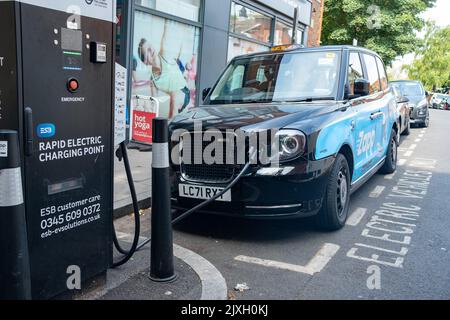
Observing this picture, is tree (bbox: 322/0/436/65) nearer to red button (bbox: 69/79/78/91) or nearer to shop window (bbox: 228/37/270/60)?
shop window (bbox: 228/37/270/60)

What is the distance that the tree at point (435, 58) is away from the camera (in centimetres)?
5656

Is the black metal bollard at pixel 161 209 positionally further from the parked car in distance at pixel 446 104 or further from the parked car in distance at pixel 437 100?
the parked car in distance at pixel 437 100

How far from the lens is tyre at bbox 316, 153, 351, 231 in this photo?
4320mm

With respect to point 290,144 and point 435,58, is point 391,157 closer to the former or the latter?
point 290,144

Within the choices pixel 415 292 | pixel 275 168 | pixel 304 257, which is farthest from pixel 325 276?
pixel 275 168

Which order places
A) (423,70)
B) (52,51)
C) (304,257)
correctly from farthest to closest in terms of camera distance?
(423,70) < (304,257) < (52,51)

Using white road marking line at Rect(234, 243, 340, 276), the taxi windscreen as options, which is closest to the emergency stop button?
white road marking line at Rect(234, 243, 340, 276)

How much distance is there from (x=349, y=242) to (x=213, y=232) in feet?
4.33

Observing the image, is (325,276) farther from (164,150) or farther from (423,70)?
(423,70)

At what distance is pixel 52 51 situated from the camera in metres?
2.62

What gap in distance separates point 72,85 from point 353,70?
366 centimetres

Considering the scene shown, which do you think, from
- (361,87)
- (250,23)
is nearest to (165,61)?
(250,23)

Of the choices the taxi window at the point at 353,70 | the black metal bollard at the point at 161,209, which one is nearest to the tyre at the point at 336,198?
the taxi window at the point at 353,70

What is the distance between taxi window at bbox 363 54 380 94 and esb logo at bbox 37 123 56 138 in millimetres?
4514
